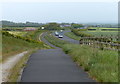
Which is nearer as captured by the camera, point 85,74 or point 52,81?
point 52,81

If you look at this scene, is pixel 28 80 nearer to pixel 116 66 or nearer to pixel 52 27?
pixel 116 66

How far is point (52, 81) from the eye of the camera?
11.5m

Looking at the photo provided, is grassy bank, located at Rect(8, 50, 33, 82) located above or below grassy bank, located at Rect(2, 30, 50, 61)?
above

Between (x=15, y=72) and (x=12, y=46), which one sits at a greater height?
(x=15, y=72)

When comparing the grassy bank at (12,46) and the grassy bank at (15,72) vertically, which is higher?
the grassy bank at (15,72)

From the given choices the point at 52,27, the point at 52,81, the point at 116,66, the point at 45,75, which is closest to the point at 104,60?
the point at 116,66

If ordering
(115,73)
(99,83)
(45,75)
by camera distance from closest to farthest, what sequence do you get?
(99,83)
(115,73)
(45,75)

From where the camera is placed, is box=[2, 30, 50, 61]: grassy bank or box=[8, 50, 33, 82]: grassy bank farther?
box=[2, 30, 50, 61]: grassy bank

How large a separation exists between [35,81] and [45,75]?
4.84 feet

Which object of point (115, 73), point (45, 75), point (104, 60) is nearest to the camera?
point (115, 73)

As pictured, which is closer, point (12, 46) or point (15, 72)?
point (15, 72)

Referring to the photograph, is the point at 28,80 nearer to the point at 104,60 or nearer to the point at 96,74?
the point at 96,74

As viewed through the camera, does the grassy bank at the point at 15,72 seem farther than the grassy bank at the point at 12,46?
No

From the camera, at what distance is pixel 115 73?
11375mm
